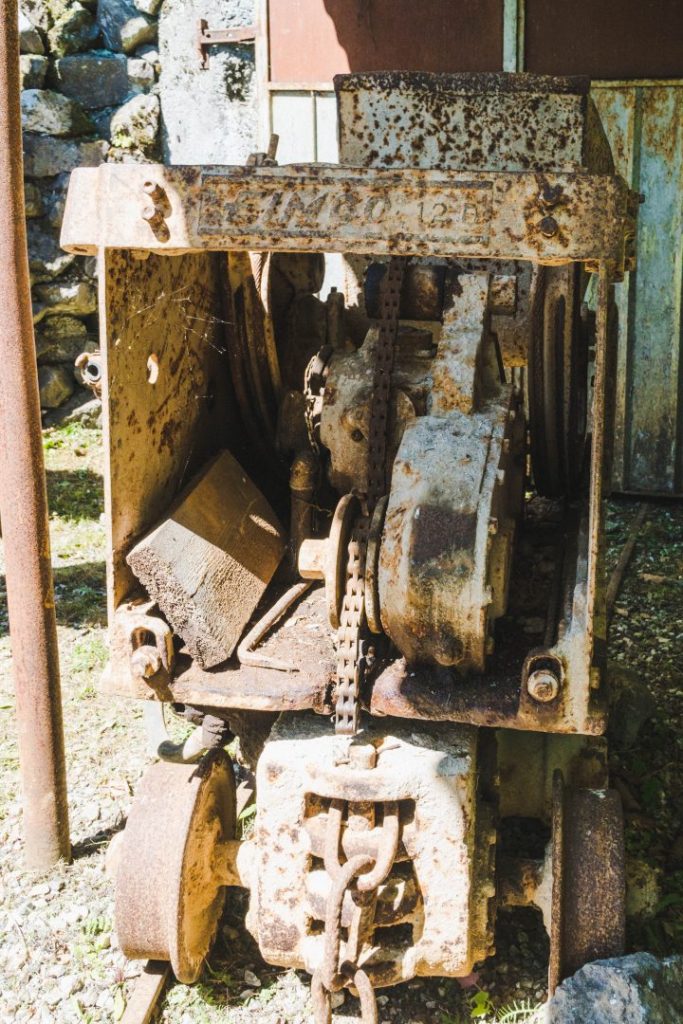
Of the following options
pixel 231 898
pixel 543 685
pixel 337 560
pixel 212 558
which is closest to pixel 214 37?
pixel 212 558

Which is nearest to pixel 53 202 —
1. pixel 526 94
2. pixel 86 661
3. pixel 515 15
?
pixel 515 15

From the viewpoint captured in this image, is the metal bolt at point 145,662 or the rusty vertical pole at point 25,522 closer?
the metal bolt at point 145,662

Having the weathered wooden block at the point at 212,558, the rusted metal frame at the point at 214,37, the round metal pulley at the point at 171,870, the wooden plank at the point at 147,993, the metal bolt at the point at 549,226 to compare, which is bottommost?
the wooden plank at the point at 147,993

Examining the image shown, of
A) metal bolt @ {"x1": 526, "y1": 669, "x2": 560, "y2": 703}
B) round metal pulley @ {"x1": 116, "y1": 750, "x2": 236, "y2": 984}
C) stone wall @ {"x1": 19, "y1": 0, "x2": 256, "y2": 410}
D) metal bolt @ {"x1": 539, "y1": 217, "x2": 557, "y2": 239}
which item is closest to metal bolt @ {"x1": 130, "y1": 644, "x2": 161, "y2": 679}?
round metal pulley @ {"x1": 116, "y1": 750, "x2": 236, "y2": 984}

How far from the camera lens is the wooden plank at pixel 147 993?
113 inches

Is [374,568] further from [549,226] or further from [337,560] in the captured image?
[549,226]

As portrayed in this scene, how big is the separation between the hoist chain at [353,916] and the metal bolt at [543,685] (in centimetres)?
46

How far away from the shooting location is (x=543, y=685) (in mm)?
2553

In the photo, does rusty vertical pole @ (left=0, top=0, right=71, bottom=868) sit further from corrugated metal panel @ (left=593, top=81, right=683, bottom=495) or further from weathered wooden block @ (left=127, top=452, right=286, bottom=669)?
corrugated metal panel @ (left=593, top=81, right=683, bottom=495)

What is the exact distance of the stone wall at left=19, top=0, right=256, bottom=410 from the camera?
7.47m

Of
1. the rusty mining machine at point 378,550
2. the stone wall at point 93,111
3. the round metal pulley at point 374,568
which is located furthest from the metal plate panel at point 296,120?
the round metal pulley at point 374,568

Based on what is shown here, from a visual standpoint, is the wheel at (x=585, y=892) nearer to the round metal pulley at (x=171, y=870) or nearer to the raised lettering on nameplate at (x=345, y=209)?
the round metal pulley at (x=171, y=870)

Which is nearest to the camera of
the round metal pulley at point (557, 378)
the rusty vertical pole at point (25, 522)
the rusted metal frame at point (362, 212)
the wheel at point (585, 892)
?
the rusted metal frame at point (362, 212)

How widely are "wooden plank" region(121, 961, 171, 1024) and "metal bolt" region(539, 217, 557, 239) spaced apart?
2.28 metres
